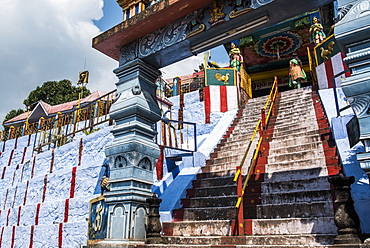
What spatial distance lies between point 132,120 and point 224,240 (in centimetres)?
220

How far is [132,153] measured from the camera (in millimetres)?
4652

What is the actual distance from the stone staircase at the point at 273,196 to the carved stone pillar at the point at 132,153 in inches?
24.6

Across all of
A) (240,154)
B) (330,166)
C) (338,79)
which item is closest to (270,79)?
(338,79)

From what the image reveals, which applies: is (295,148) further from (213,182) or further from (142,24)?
(142,24)

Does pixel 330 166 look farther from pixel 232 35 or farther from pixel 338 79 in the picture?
pixel 338 79

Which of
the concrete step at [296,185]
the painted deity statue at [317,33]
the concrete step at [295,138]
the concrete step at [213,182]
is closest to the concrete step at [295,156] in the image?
the concrete step at [295,138]

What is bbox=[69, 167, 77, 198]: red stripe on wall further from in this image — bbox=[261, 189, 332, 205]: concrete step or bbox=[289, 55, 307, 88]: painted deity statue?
bbox=[289, 55, 307, 88]: painted deity statue

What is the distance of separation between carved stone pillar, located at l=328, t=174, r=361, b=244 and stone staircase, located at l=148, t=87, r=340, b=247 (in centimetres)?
31

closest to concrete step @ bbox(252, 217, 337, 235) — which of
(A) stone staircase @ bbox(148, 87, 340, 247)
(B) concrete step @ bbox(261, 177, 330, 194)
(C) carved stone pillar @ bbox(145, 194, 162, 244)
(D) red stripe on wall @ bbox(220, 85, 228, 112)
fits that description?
(A) stone staircase @ bbox(148, 87, 340, 247)

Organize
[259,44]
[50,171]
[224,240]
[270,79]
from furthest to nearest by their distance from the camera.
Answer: [270,79] < [259,44] < [50,171] < [224,240]

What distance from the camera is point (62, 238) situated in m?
8.25

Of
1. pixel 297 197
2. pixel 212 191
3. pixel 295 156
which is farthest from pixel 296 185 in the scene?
pixel 212 191

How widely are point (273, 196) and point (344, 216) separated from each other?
215 cm

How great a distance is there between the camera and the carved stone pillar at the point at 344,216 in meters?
3.02
